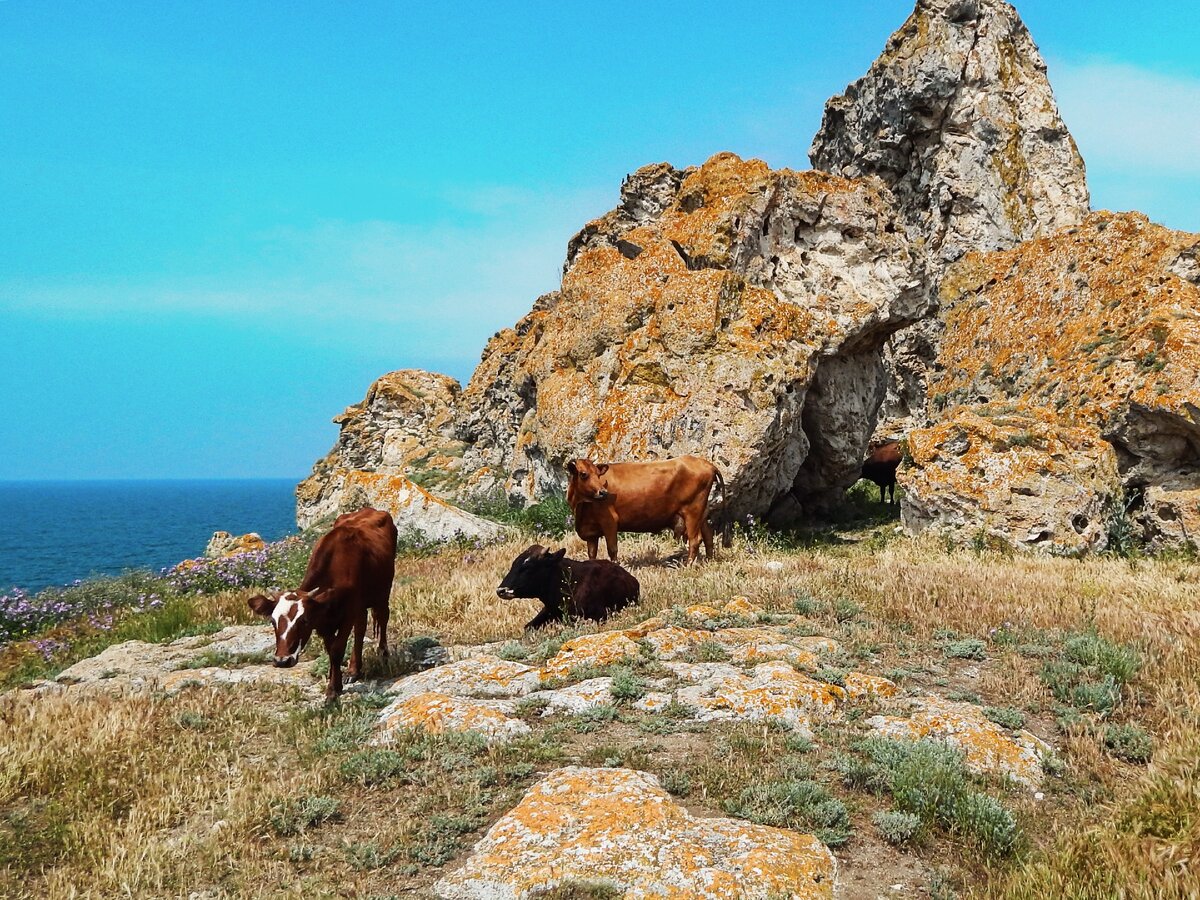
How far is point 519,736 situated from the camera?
631 centimetres

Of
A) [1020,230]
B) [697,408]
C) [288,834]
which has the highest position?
[1020,230]

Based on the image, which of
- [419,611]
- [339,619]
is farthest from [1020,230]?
[339,619]

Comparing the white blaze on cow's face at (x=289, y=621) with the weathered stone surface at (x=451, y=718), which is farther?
the white blaze on cow's face at (x=289, y=621)

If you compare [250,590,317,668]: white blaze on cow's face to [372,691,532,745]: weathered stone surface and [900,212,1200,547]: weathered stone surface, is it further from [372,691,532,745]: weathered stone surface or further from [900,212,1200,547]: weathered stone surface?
[900,212,1200,547]: weathered stone surface

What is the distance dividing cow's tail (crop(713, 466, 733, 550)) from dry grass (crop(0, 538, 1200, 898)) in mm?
4461

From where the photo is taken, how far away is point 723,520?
15.8 m

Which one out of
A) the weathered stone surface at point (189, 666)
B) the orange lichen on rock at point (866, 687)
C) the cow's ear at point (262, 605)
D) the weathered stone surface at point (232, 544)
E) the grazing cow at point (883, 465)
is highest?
the grazing cow at point (883, 465)

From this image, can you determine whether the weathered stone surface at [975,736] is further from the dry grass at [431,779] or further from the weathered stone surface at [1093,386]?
the weathered stone surface at [1093,386]

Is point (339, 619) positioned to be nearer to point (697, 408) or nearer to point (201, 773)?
point (201, 773)

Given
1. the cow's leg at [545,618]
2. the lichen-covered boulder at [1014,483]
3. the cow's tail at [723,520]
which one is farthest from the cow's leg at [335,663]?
the lichen-covered boulder at [1014,483]

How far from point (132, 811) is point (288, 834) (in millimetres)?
1140

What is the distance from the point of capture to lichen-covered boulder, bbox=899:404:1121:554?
45.4ft

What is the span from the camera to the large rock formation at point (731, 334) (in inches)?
593

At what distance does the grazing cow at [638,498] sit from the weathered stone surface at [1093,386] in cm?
499
